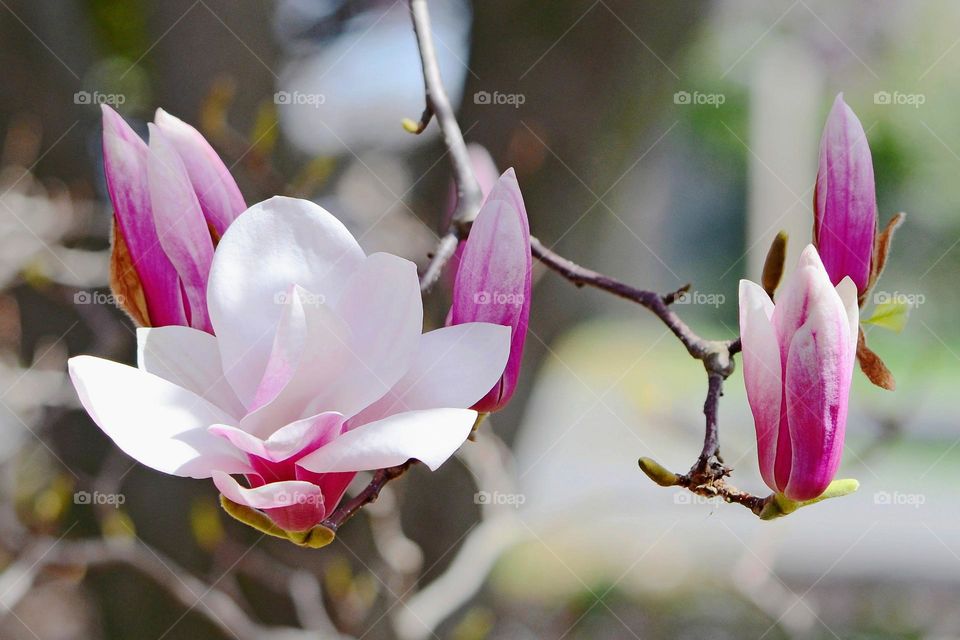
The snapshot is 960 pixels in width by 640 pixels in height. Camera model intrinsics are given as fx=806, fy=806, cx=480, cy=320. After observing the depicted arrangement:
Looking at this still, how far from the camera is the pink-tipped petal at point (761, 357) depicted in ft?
1.19

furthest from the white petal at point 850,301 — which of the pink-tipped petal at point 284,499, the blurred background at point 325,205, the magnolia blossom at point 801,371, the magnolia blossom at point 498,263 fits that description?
the blurred background at point 325,205

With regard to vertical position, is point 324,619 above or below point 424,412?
below

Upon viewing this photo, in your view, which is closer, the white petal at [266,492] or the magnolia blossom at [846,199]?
the white petal at [266,492]

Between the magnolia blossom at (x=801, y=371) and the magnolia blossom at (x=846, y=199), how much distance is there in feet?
0.25

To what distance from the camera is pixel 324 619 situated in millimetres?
1124

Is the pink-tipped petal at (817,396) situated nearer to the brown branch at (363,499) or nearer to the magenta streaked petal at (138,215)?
the brown branch at (363,499)

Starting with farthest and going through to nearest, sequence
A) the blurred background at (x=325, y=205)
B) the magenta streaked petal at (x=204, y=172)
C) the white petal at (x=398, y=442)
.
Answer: the blurred background at (x=325, y=205) → the magenta streaked petal at (x=204, y=172) → the white petal at (x=398, y=442)

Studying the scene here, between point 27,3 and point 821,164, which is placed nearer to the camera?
point 821,164

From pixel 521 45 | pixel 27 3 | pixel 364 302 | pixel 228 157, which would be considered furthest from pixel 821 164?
pixel 27 3

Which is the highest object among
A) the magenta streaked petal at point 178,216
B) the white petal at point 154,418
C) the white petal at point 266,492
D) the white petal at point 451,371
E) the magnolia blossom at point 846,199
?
the magnolia blossom at point 846,199

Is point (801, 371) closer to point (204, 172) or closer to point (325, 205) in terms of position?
point (204, 172)

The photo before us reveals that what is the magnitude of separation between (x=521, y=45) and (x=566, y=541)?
111 inches

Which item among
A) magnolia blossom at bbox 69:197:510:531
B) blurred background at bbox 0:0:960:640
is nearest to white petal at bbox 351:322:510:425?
magnolia blossom at bbox 69:197:510:531

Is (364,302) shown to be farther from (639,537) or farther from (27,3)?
(639,537)
